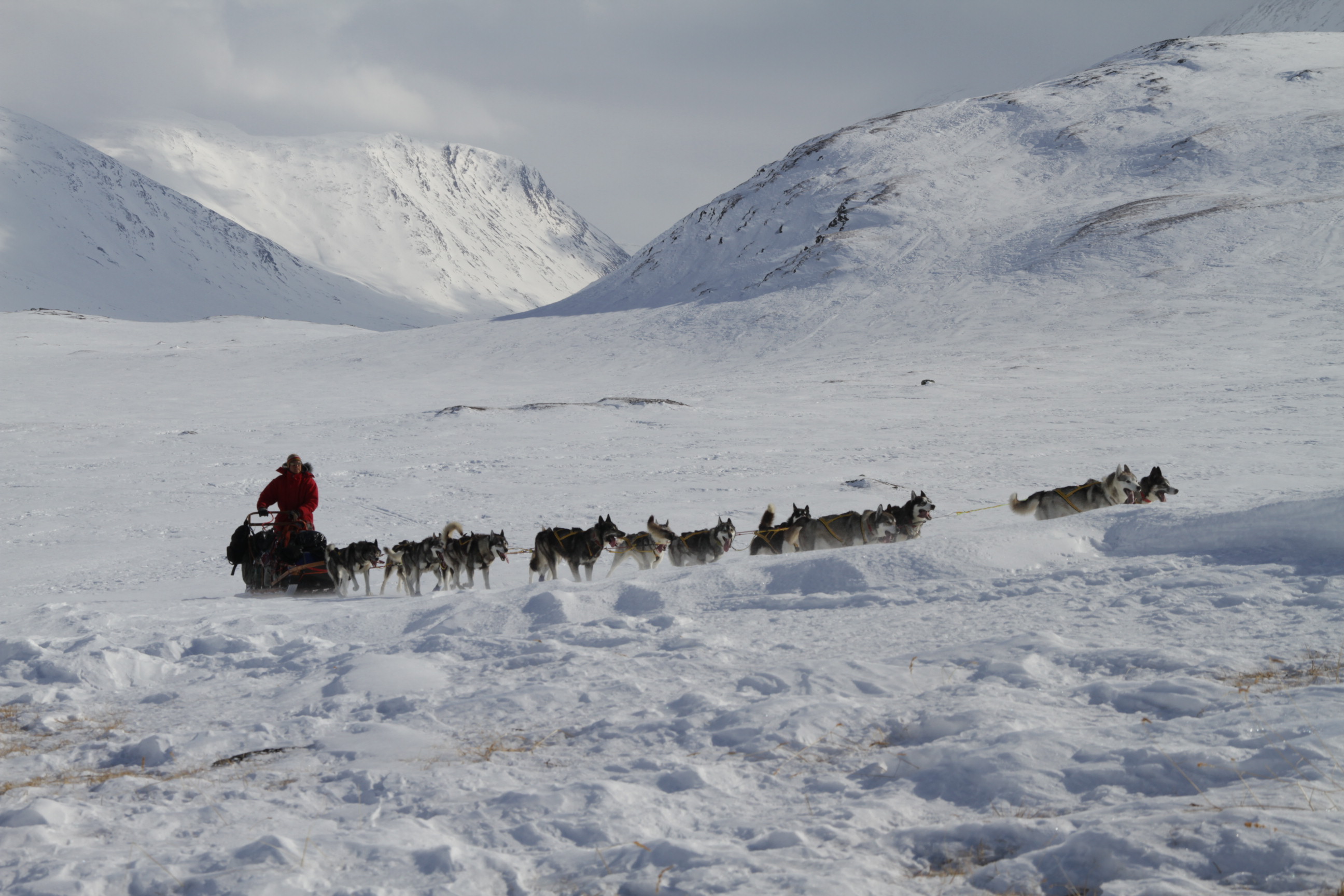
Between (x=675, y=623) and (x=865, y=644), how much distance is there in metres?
1.23

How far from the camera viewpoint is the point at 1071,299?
43.9 m

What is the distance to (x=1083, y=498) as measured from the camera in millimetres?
9867

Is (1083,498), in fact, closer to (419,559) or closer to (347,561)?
(419,559)

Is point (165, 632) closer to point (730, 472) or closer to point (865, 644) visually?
point (865, 644)

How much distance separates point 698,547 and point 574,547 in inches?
53.3

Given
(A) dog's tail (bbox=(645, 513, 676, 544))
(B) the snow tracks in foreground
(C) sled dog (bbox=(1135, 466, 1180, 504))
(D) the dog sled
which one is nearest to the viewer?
(B) the snow tracks in foreground

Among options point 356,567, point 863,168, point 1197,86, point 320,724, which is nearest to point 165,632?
point 320,724

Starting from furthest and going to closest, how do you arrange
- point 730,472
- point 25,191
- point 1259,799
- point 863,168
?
point 25,191, point 863,168, point 730,472, point 1259,799

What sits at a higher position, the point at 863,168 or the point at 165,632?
the point at 863,168

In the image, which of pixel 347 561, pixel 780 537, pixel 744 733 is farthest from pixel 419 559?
pixel 744 733

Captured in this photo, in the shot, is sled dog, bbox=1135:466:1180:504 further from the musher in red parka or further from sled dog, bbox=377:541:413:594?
the musher in red parka

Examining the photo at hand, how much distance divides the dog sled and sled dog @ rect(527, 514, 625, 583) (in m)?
2.15

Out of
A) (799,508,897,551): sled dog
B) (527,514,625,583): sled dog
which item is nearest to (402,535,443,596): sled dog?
(527,514,625,583): sled dog

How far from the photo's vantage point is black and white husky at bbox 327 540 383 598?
8.70 m
